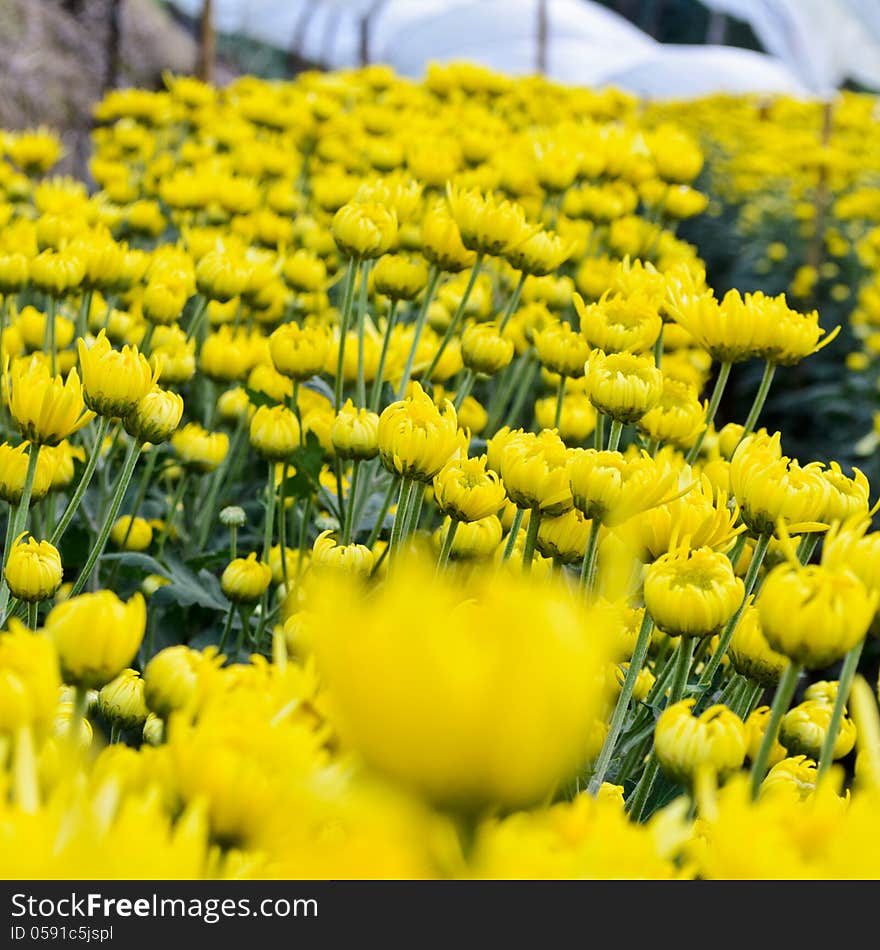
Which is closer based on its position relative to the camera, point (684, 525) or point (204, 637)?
point (684, 525)

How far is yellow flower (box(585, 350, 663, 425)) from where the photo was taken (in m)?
1.07

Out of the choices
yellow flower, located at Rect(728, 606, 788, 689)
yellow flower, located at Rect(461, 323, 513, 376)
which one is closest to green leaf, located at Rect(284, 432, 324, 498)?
yellow flower, located at Rect(461, 323, 513, 376)

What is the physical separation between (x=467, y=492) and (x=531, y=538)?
2.8 inches

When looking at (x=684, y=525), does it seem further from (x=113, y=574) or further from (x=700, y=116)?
(x=700, y=116)

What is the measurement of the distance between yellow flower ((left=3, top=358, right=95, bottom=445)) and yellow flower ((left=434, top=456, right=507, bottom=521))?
34 centimetres

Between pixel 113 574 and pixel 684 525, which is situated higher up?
pixel 684 525

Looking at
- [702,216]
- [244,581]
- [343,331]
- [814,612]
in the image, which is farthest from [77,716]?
[702,216]

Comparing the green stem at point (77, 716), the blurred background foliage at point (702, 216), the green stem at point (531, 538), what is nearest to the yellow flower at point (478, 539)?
the green stem at point (531, 538)

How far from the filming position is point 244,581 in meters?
1.26

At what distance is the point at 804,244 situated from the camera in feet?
19.0

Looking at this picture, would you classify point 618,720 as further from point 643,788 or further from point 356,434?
point 356,434

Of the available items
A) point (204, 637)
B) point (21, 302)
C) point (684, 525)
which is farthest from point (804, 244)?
point (684, 525)

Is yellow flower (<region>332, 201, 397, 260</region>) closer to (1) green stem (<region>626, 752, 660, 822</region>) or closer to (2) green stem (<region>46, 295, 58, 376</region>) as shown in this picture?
(2) green stem (<region>46, 295, 58, 376</region>)
